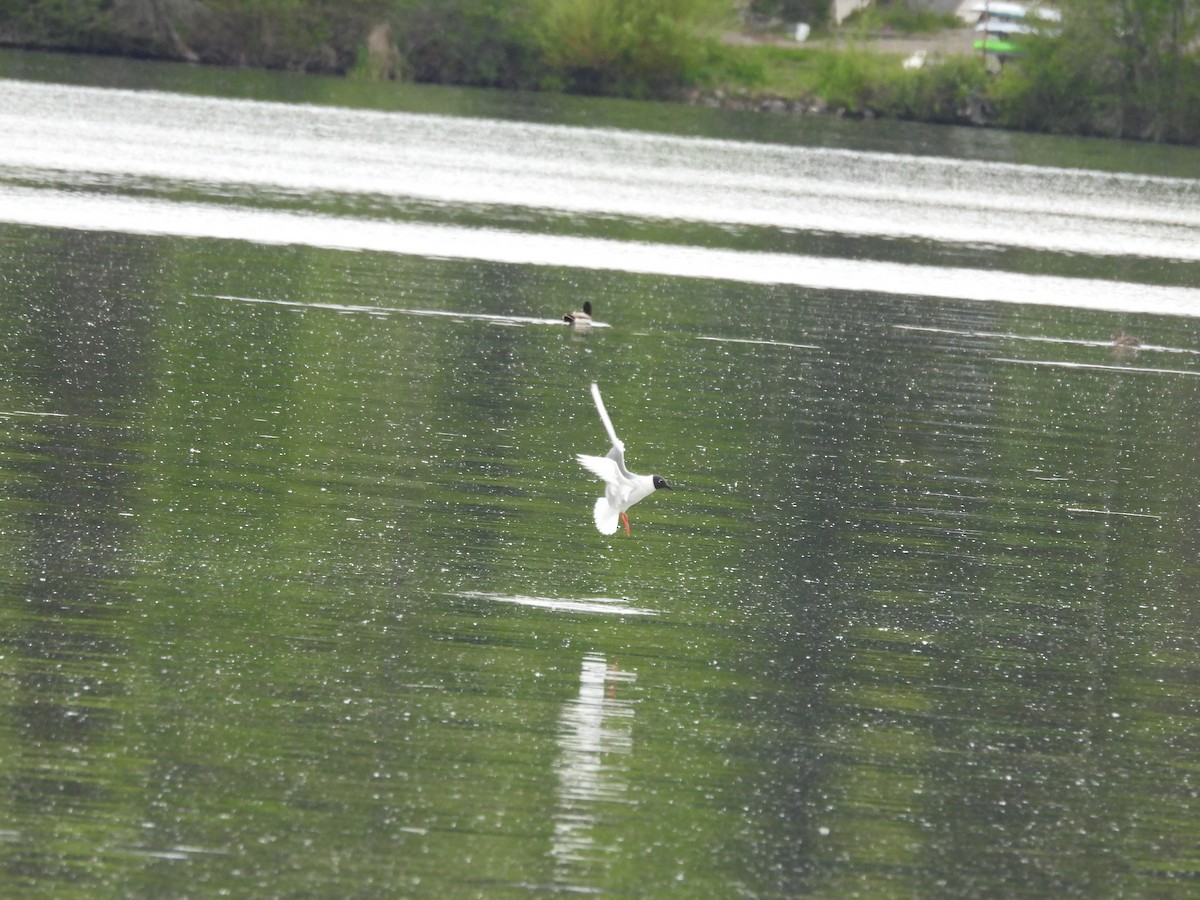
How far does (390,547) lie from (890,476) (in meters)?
5.27

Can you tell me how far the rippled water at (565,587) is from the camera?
28.0 feet

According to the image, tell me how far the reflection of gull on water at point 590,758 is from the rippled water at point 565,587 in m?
0.03

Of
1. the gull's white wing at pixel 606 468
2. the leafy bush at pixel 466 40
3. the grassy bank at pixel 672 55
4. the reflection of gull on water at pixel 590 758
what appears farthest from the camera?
the leafy bush at pixel 466 40

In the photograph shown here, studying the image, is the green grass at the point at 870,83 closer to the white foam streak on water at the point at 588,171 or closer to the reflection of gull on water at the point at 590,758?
the white foam streak on water at the point at 588,171

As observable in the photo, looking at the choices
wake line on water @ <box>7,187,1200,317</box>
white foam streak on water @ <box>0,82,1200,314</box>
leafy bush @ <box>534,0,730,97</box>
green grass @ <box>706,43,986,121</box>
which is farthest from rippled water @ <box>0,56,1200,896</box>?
green grass @ <box>706,43,986,121</box>

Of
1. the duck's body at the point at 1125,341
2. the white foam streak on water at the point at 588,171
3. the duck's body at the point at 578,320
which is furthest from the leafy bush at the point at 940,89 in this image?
the duck's body at the point at 578,320

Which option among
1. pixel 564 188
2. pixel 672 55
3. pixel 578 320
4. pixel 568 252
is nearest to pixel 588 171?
pixel 564 188

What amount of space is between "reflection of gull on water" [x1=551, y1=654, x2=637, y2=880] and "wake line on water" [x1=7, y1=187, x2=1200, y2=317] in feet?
68.5

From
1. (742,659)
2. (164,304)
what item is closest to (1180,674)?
(742,659)

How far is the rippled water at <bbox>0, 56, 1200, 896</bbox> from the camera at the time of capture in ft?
28.0

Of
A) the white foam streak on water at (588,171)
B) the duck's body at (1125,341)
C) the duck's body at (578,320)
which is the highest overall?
the white foam streak on water at (588,171)

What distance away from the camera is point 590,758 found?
9383 mm

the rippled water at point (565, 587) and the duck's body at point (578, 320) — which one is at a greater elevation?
the duck's body at point (578, 320)

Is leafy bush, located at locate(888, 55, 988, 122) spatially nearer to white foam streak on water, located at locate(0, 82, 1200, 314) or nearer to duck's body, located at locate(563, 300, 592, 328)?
white foam streak on water, located at locate(0, 82, 1200, 314)
